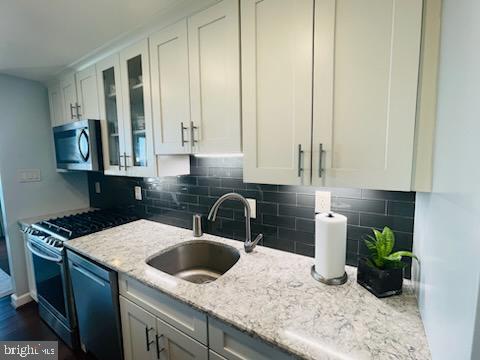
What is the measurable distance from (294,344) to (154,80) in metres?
1.54

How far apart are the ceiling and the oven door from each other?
149cm

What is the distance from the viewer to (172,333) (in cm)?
105

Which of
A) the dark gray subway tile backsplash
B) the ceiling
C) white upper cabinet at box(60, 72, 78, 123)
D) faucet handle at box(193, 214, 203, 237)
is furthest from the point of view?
white upper cabinet at box(60, 72, 78, 123)

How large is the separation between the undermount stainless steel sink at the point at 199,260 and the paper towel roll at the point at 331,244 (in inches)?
22.4

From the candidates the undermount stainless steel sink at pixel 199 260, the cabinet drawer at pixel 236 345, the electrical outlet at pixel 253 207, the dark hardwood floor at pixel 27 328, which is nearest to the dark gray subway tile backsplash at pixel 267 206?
the electrical outlet at pixel 253 207

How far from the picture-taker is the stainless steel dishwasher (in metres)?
1.31

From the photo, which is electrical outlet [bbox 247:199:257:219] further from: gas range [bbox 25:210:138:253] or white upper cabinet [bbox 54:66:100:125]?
white upper cabinet [bbox 54:66:100:125]

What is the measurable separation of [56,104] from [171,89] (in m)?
1.75

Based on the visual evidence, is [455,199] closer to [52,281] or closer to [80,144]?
[80,144]

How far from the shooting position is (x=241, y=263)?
1.26m

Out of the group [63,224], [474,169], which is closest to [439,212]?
[474,169]

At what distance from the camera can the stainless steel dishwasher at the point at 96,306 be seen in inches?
51.7

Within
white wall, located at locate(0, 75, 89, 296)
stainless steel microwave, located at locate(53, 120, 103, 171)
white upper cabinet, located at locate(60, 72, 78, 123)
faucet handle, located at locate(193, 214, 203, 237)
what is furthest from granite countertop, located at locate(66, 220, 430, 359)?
white wall, located at locate(0, 75, 89, 296)

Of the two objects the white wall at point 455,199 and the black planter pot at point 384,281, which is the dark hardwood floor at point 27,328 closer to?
the black planter pot at point 384,281
